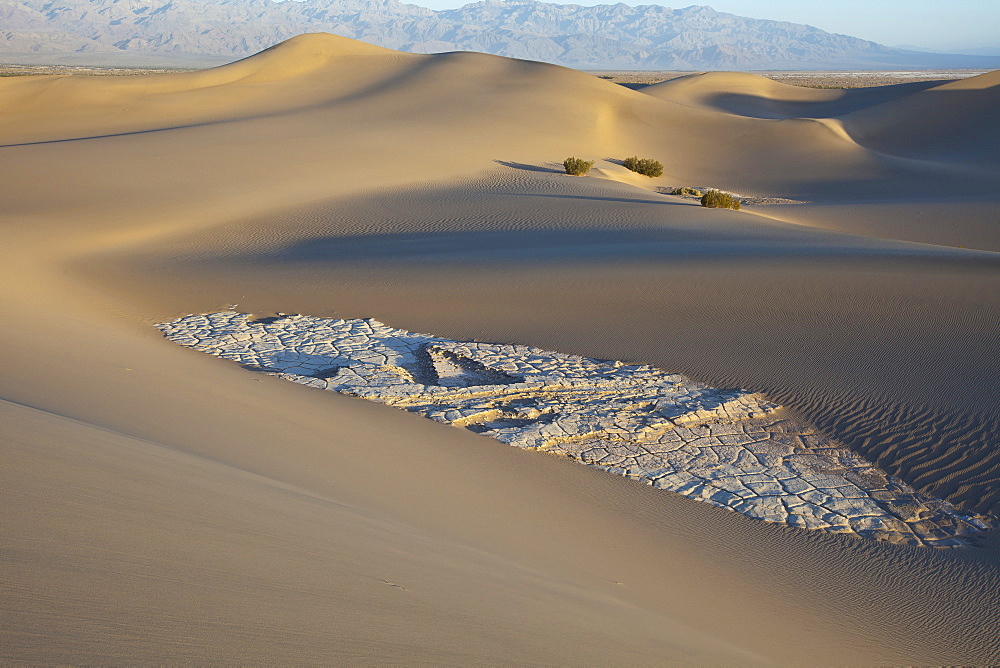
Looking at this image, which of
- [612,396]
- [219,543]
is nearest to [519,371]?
[612,396]

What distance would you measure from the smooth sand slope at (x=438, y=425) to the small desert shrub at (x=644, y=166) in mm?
6847

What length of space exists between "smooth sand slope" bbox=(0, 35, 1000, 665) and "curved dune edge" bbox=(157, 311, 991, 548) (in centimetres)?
27

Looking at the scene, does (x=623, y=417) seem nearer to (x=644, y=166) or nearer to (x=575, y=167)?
(x=575, y=167)

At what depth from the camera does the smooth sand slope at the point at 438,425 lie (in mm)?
3301

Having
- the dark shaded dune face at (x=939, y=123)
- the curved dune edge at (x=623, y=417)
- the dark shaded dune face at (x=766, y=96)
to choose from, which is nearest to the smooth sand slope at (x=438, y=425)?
the curved dune edge at (x=623, y=417)

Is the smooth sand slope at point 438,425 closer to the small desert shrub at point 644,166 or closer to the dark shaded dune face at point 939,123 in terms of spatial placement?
the small desert shrub at point 644,166

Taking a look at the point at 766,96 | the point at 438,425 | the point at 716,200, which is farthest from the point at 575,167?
the point at 766,96

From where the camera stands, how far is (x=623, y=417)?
8.03 m

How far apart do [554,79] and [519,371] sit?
33.3m

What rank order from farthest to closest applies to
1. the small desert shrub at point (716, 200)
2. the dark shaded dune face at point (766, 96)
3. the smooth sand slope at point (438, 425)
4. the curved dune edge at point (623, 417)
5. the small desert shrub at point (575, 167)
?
the dark shaded dune face at point (766, 96) → the small desert shrub at point (575, 167) → the small desert shrub at point (716, 200) → the curved dune edge at point (623, 417) → the smooth sand slope at point (438, 425)

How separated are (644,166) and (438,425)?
80.9 ft

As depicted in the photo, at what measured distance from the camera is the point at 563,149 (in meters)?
29.9

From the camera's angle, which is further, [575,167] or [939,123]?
[939,123]

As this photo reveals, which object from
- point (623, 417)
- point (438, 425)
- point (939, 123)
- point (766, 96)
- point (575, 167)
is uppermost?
point (766, 96)
